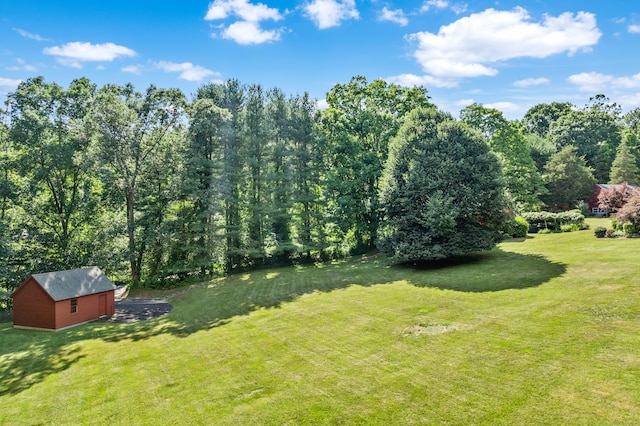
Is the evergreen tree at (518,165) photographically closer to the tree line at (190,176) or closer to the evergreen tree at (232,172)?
the tree line at (190,176)

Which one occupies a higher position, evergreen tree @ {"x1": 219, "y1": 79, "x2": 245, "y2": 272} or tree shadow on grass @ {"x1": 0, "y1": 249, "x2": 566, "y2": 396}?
evergreen tree @ {"x1": 219, "y1": 79, "x2": 245, "y2": 272}

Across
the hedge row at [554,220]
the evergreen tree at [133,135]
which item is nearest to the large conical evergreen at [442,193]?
the hedge row at [554,220]

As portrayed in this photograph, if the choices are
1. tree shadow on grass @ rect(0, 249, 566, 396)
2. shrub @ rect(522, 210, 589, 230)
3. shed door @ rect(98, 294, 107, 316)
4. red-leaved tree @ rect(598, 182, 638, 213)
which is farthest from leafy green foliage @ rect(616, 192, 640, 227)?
shed door @ rect(98, 294, 107, 316)

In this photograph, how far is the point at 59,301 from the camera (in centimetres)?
2177

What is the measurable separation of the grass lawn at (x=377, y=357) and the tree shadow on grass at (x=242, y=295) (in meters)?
0.16

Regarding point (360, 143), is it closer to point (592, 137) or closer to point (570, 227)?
point (570, 227)

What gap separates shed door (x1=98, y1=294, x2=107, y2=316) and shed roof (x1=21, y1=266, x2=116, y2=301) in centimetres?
51

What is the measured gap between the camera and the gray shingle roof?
22275mm

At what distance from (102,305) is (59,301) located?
301 cm

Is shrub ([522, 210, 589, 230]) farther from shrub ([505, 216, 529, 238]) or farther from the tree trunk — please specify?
the tree trunk

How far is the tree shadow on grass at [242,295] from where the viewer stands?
16406mm

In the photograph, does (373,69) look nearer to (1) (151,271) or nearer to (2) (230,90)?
(2) (230,90)

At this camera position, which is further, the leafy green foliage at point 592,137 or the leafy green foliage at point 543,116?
the leafy green foliage at point 543,116

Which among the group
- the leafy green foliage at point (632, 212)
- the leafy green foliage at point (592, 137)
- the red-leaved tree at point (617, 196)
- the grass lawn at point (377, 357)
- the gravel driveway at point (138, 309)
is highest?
the leafy green foliage at point (592, 137)
